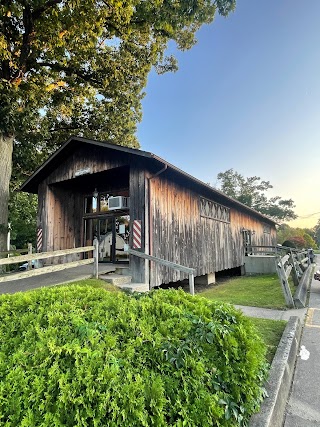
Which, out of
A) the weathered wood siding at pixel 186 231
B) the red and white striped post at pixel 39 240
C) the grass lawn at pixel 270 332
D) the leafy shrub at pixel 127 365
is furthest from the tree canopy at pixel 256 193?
the leafy shrub at pixel 127 365

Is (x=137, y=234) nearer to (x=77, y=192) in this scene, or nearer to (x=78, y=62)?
(x=77, y=192)

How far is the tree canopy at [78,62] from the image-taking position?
29.1 ft

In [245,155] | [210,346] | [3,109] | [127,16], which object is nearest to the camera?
[210,346]

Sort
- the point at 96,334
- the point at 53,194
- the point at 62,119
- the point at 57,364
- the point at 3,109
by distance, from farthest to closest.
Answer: the point at 62,119
the point at 53,194
the point at 3,109
the point at 96,334
the point at 57,364

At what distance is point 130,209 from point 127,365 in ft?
21.5

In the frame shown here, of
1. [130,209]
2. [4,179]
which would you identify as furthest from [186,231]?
[4,179]

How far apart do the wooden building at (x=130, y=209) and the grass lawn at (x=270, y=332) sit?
12.7 ft

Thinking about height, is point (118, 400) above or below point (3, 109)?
below

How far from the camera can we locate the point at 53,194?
11.1 m

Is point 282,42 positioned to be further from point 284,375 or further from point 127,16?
point 284,375

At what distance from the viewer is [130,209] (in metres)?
8.23

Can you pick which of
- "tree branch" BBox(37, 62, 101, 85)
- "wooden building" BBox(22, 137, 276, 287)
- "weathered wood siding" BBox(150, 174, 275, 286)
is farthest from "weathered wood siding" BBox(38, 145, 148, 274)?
"tree branch" BBox(37, 62, 101, 85)

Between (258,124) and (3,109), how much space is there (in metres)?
13.6

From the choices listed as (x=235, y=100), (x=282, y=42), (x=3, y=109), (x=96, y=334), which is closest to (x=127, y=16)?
(x=3, y=109)
